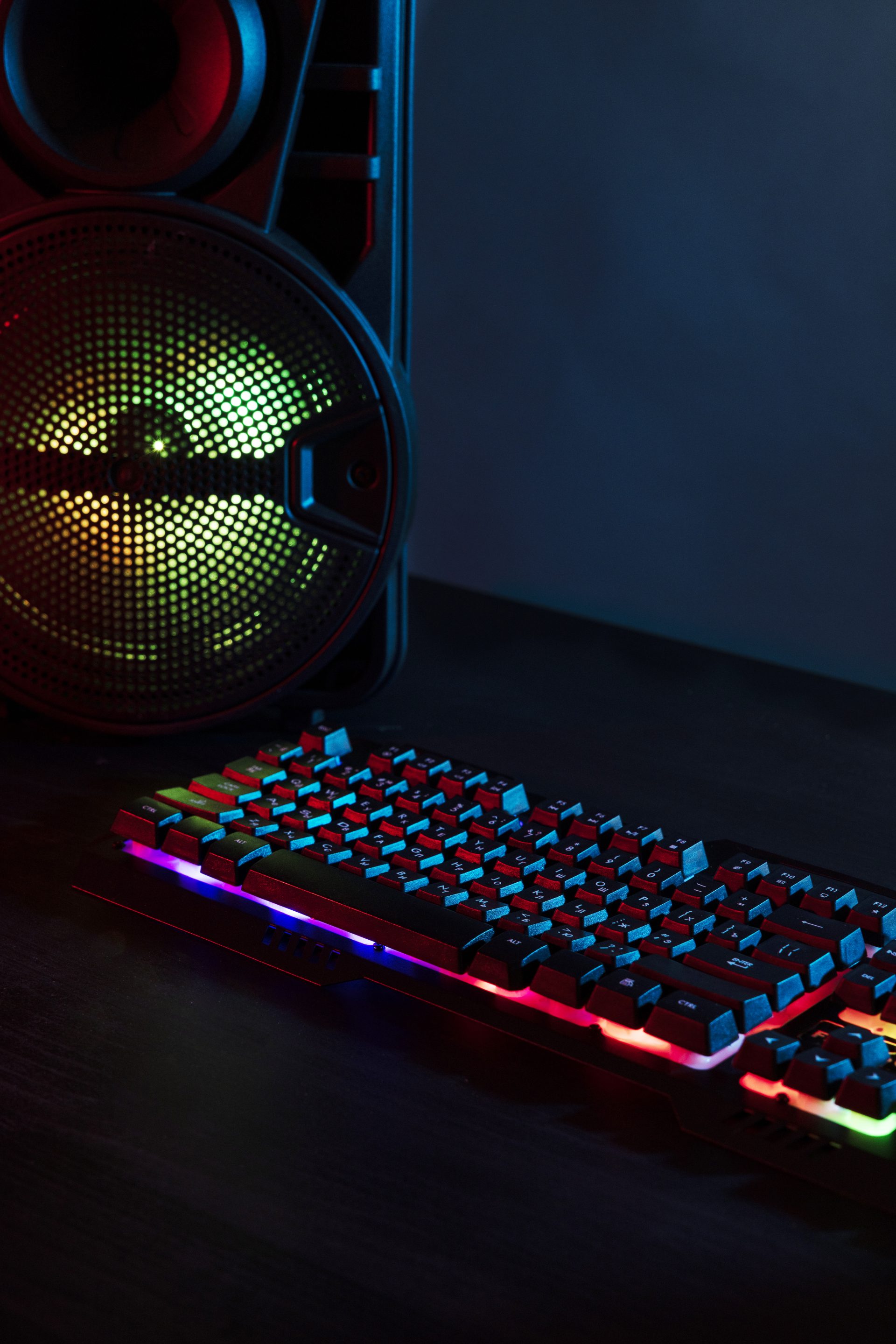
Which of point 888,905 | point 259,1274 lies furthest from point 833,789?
point 259,1274

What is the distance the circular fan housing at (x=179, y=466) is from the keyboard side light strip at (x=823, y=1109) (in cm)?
37

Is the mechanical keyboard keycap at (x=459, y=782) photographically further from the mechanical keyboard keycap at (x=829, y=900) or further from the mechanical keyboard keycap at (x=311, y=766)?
the mechanical keyboard keycap at (x=829, y=900)

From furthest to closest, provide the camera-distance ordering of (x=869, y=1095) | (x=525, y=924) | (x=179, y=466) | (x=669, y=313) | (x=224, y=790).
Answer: (x=669, y=313)
(x=179, y=466)
(x=224, y=790)
(x=525, y=924)
(x=869, y=1095)

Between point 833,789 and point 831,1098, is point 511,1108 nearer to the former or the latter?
point 831,1098

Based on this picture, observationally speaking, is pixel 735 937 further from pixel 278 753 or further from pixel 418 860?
pixel 278 753

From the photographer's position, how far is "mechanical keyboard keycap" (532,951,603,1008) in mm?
434

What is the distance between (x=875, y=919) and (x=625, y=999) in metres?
0.11

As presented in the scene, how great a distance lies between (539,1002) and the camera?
448 millimetres

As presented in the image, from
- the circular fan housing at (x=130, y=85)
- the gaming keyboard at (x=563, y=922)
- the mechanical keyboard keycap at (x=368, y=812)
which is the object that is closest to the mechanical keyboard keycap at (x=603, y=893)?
the gaming keyboard at (x=563, y=922)

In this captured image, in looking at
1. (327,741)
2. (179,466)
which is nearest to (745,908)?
(327,741)

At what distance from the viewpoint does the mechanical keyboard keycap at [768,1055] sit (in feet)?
1.28

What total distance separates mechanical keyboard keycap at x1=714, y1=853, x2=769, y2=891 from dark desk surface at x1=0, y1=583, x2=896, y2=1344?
0.32 ft

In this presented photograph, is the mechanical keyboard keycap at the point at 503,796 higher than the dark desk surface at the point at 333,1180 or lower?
lower

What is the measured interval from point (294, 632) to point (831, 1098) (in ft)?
1.32
